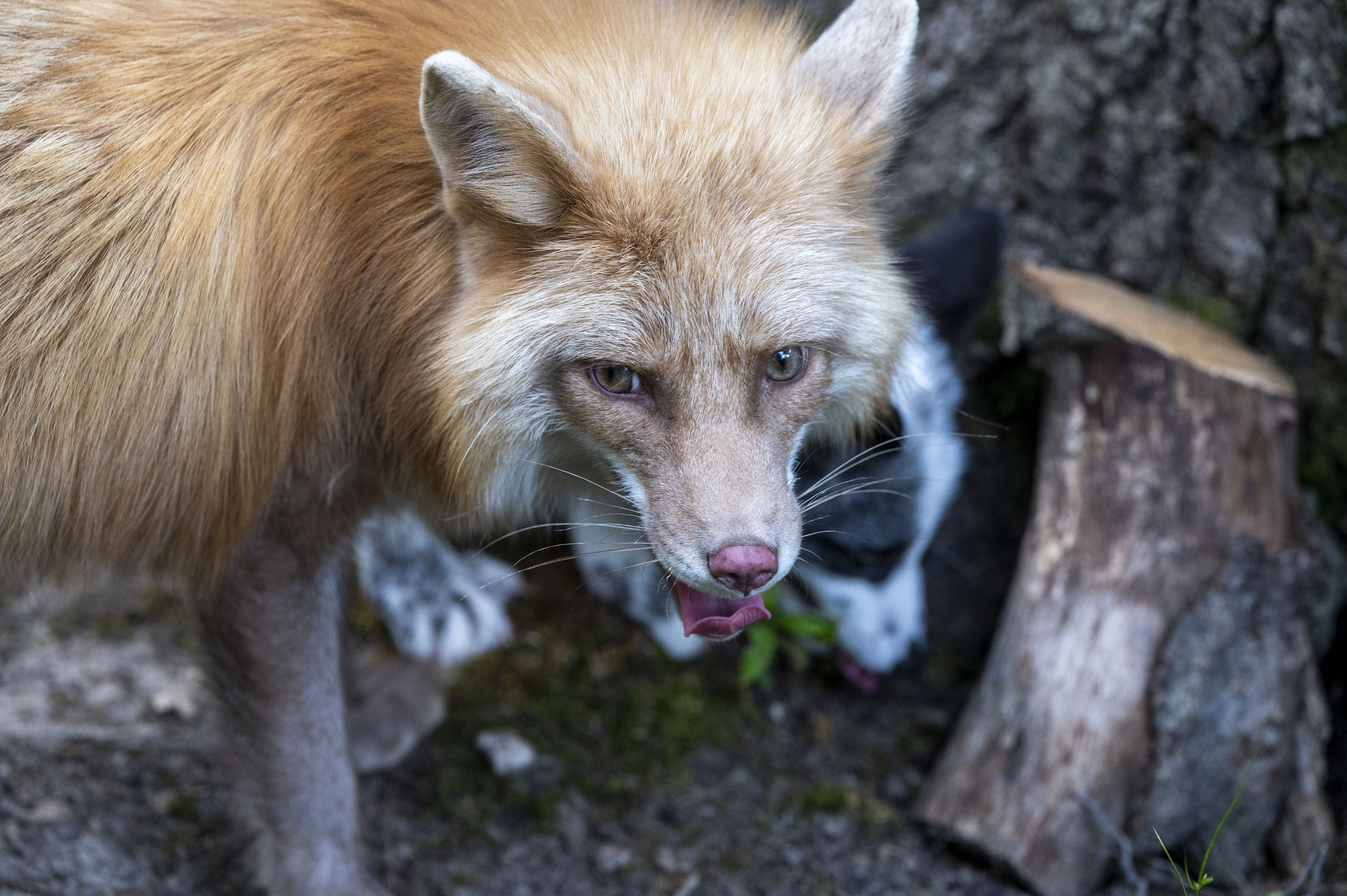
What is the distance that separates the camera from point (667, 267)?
94.8 inches

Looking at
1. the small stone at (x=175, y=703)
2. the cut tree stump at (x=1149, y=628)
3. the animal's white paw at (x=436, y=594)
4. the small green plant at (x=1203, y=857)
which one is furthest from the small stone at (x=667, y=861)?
the small stone at (x=175, y=703)

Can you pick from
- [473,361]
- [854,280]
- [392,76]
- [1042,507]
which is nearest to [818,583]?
[1042,507]

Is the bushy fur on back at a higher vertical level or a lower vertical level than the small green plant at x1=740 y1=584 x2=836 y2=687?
higher

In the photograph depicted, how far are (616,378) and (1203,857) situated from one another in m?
2.30

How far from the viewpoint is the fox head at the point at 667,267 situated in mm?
2363

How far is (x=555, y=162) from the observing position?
7.55ft

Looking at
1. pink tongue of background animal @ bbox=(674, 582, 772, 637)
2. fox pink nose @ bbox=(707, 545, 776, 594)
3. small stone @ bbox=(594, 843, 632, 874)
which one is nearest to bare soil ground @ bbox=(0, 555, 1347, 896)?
small stone @ bbox=(594, 843, 632, 874)

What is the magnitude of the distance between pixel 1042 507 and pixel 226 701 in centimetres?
275

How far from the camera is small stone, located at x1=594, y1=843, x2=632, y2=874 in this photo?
11.5 feet

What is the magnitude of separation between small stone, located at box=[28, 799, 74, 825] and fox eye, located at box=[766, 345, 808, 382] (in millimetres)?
2564

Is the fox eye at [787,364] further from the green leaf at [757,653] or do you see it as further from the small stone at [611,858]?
the small stone at [611,858]

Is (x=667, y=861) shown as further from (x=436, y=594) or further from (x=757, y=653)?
(x=436, y=594)

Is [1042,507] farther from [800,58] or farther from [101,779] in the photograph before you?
[101,779]

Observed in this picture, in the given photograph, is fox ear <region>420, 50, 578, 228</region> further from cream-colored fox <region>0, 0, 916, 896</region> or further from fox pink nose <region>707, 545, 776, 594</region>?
fox pink nose <region>707, 545, 776, 594</region>
